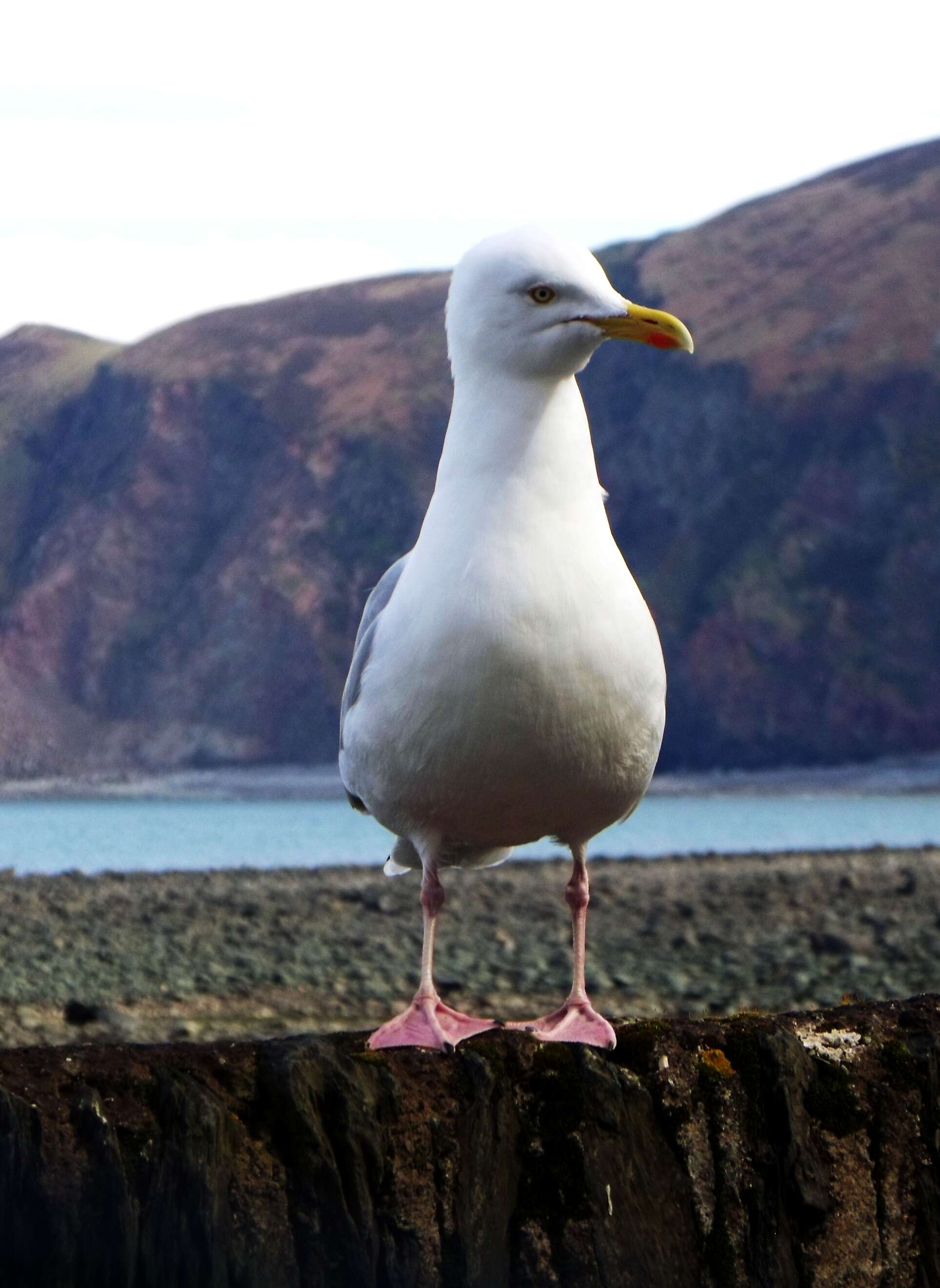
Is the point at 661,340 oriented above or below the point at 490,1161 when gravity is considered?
above

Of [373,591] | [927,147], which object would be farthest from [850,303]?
[373,591]

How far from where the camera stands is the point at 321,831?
142 feet

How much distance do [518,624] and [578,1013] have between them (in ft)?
3.27

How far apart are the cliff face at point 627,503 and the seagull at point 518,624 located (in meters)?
64.5

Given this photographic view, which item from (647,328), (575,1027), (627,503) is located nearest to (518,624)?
(647,328)

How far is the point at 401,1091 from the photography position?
12.3 feet

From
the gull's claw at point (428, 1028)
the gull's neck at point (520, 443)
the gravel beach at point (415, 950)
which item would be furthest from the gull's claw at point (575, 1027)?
the gravel beach at point (415, 950)

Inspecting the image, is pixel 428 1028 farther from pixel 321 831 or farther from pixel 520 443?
pixel 321 831

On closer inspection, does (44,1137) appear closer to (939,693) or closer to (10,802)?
(10,802)

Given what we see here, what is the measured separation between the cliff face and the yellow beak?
6473 cm

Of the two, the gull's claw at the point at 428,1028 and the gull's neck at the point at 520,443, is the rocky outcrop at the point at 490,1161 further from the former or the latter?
the gull's neck at the point at 520,443

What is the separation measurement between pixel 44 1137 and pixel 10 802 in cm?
5735

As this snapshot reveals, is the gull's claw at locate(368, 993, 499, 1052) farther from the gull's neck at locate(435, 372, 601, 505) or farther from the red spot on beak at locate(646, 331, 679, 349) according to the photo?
the red spot on beak at locate(646, 331, 679, 349)

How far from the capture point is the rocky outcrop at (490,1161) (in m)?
3.43
